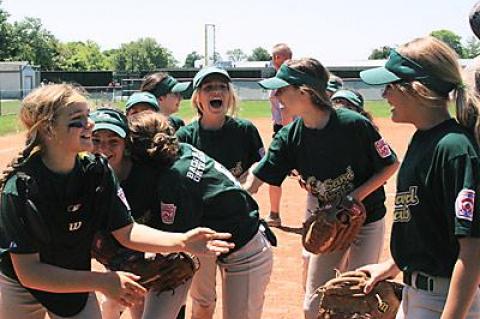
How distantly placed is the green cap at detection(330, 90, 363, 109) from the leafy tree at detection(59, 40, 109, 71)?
8121 centimetres

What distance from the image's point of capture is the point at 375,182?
4.30m

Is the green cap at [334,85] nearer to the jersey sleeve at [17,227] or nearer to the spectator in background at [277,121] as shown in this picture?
the spectator in background at [277,121]

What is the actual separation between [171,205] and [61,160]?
0.61m

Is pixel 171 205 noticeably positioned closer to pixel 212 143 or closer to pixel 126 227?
pixel 126 227

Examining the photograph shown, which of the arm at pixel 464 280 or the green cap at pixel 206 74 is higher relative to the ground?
the green cap at pixel 206 74

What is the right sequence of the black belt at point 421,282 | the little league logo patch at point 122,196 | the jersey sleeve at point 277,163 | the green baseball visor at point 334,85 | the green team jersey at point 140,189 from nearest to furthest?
the black belt at point 421,282, the little league logo patch at point 122,196, the green team jersey at point 140,189, the jersey sleeve at point 277,163, the green baseball visor at point 334,85

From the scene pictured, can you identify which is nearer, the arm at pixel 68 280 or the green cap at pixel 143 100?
the arm at pixel 68 280

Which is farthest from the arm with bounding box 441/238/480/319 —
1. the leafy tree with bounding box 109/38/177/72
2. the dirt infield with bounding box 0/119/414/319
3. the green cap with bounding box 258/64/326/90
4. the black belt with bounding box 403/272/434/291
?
the leafy tree with bounding box 109/38/177/72

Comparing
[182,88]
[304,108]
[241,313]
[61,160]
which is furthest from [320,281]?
[182,88]

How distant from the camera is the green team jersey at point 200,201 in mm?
3508

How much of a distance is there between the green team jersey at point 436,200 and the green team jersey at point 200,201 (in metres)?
1.15

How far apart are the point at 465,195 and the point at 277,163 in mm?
2164

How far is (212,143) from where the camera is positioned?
509cm

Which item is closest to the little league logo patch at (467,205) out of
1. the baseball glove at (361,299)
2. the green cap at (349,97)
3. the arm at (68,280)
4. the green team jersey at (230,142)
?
the baseball glove at (361,299)
